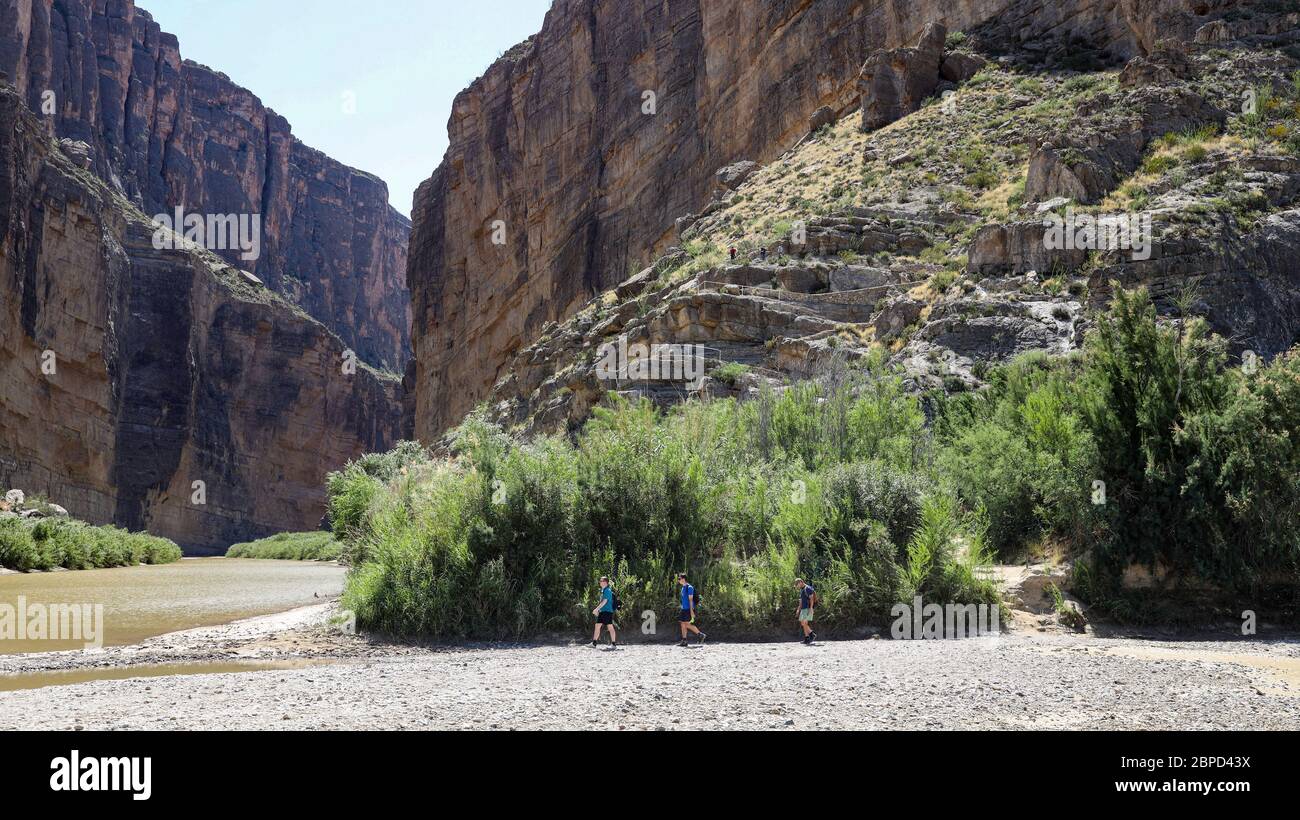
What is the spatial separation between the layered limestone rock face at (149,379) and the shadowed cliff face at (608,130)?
22.2 metres

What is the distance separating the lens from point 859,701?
8250 mm

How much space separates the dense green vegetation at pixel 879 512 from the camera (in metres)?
14.2

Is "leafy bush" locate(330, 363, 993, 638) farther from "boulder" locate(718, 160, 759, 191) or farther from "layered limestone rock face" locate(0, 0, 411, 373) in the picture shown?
"layered limestone rock face" locate(0, 0, 411, 373)

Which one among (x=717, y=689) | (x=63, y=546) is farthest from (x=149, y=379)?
(x=717, y=689)

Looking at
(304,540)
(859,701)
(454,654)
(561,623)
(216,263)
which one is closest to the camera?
(859,701)

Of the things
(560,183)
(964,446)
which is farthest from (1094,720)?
(560,183)

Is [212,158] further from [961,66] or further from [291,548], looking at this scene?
[961,66]

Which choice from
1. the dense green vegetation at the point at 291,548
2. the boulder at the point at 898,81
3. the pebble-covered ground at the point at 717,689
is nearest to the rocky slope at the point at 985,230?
the boulder at the point at 898,81

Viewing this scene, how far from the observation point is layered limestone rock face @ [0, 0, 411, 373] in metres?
94.7

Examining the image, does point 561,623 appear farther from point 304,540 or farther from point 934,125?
point 304,540

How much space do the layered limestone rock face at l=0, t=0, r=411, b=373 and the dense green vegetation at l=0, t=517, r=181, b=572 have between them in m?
50.7

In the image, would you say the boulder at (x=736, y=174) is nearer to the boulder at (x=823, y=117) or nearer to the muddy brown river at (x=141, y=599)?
the boulder at (x=823, y=117)

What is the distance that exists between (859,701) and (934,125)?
123 feet

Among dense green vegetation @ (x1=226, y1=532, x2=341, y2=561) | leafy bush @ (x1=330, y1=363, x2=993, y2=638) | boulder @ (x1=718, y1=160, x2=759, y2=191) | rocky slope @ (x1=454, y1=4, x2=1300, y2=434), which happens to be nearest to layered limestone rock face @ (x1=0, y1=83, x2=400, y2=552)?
dense green vegetation @ (x1=226, y1=532, x2=341, y2=561)
